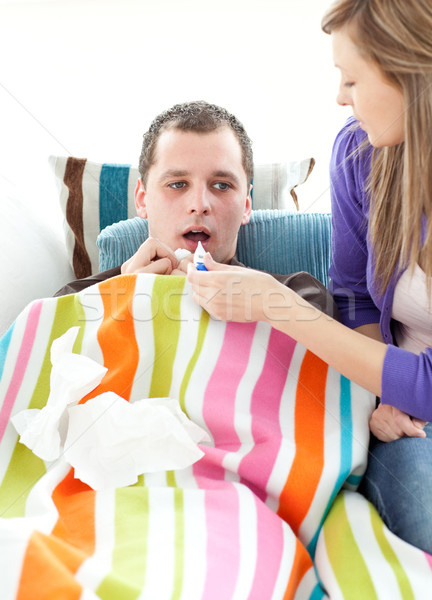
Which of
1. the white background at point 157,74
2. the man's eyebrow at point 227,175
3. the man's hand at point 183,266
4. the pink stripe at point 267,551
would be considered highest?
the white background at point 157,74

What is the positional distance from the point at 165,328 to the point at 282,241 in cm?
52

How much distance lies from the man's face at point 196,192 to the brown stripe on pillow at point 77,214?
0.31 metres

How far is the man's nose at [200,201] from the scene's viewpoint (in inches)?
47.8

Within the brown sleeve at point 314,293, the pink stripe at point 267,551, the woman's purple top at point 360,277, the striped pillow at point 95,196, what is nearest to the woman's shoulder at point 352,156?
the woman's purple top at point 360,277

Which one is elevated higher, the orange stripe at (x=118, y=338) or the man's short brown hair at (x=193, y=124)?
the man's short brown hair at (x=193, y=124)

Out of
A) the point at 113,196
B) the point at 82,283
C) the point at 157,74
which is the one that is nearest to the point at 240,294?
the point at 82,283

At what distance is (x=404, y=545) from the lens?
0.75 metres

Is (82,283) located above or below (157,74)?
below

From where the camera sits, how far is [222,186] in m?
1.28

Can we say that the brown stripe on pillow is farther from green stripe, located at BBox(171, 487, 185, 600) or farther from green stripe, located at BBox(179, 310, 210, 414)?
green stripe, located at BBox(171, 487, 185, 600)

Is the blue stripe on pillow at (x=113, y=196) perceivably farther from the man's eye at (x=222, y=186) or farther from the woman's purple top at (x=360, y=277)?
the woman's purple top at (x=360, y=277)

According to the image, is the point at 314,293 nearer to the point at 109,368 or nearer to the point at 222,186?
the point at 222,186

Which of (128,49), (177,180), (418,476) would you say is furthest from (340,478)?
(128,49)

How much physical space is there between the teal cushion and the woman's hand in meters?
0.47
